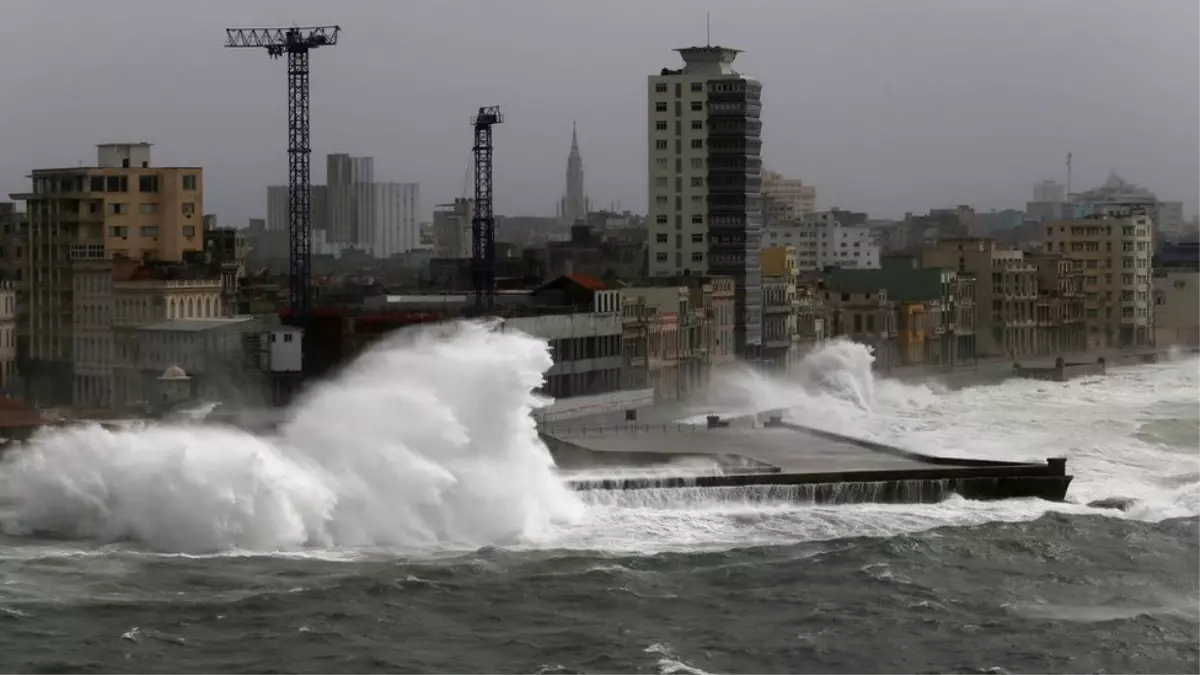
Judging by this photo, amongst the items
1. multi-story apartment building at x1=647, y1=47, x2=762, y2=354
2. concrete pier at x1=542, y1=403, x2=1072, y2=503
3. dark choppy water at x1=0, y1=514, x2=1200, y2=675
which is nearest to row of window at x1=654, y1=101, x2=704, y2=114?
multi-story apartment building at x1=647, y1=47, x2=762, y2=354

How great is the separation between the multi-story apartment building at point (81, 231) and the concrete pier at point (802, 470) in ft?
85.5

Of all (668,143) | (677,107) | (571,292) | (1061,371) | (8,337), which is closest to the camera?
(8,337)

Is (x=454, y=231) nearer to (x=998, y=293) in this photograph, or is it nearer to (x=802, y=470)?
(x=998, y=293)

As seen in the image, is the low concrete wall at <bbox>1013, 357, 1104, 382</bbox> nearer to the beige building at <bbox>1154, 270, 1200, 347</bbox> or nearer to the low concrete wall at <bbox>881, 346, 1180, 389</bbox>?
the low concrete wall at <bbox>881, 346, 1180, 389</bbox>

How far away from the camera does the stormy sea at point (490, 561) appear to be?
38.0 meters

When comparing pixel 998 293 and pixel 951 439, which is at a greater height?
pixel 998 293

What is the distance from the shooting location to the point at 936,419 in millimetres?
90500

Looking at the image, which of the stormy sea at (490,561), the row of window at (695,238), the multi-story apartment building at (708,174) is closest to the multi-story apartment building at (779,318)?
the multi-story apartment building at (708,174)

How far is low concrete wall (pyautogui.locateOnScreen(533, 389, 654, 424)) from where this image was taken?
Result: 74500 mm

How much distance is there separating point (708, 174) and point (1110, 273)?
5199 cm

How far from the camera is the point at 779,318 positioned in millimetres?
109000

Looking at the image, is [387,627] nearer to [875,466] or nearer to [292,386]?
[875,466]

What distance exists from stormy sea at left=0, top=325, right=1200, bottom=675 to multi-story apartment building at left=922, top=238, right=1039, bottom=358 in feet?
239

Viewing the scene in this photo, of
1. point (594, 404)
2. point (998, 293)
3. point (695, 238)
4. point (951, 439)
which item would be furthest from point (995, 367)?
point (594, 404)
